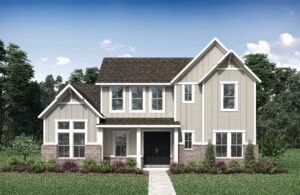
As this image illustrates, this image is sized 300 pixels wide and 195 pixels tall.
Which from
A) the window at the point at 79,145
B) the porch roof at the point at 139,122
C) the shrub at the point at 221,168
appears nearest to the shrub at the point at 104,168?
the window at the point at 79,145

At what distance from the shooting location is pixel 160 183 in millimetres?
17766

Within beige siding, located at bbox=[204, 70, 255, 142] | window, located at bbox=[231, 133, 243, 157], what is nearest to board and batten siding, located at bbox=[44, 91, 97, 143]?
beige siding, located at bbox=[204, 70, 255, 142]

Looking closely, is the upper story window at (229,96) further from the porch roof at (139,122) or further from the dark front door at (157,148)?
the dark front door at (157,148)

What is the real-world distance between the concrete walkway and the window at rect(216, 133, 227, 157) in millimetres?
4187

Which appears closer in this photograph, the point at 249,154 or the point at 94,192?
the point at 94,192

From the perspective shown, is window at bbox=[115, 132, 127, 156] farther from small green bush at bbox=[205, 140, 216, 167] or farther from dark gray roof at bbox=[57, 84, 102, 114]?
small green bush at bbox=[205, 140, 216, 167]

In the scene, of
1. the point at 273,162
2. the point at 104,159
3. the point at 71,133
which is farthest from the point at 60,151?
the point at 273,162

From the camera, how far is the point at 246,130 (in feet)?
74.6

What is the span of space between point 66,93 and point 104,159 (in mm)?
5593

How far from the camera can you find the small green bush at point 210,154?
21.9 metres

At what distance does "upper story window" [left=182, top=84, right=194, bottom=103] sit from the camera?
923 inches

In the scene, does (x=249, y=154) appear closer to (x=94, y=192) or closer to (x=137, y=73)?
(x=137, y=73)

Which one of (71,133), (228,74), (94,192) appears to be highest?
(228,74)

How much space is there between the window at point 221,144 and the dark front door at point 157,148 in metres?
3.79
